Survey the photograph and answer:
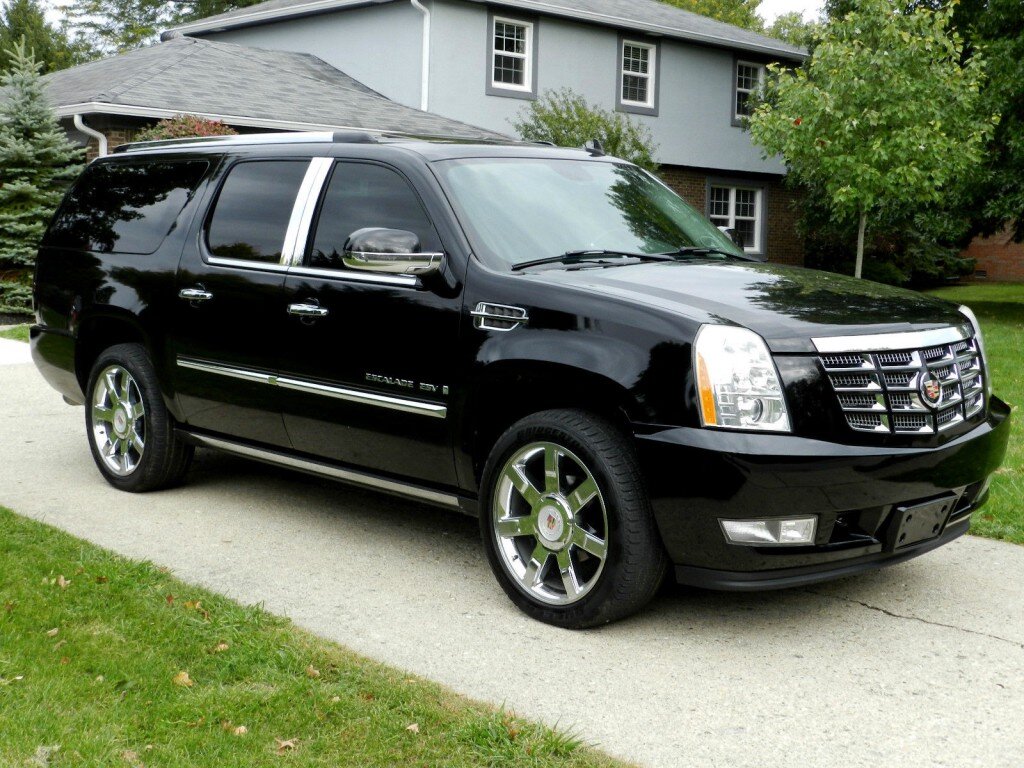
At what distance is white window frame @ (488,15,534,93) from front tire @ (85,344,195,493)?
17.2m

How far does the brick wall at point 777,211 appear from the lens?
27.1 m

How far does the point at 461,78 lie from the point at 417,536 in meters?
17.8

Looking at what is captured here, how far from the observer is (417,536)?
598 cm

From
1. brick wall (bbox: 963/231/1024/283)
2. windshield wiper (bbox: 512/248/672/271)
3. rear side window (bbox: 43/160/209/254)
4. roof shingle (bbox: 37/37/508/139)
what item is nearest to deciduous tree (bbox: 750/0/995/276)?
roof shingle (bbox: 37/37/508/139)

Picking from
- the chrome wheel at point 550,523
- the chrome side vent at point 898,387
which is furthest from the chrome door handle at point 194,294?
the chrome side vent at point 898,387

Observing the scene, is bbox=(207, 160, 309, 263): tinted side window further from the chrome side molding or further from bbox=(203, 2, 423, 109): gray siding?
bbox=(203, 2, 423, 109): gray siding

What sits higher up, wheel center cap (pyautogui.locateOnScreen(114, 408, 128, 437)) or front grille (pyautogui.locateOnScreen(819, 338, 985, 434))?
front grille (pyautogui.locateOnScreen(819, 338, 985, 434))

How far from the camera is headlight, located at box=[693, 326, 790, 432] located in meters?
4.15

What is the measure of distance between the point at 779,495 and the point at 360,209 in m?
2.44

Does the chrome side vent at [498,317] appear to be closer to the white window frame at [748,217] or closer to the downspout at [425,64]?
the downspout at [425,64]

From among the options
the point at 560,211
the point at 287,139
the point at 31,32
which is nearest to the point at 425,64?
the point at 287,139

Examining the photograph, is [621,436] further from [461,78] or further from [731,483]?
[461,78]

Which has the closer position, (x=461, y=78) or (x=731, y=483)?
(x=731, y=483)

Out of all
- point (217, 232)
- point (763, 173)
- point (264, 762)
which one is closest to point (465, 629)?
point (264, 762)
